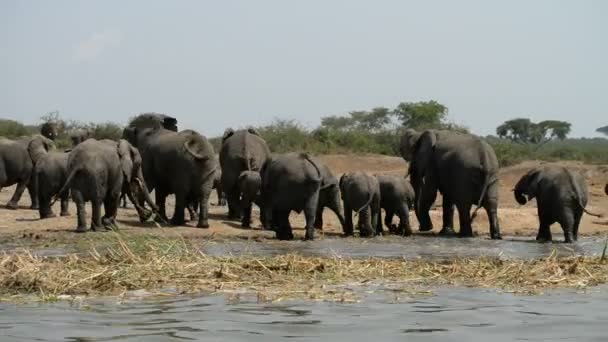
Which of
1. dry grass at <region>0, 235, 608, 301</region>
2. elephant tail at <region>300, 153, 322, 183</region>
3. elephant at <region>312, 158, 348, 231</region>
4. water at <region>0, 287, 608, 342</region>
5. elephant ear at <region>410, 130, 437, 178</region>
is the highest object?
elephant ear at <region>410, 130, 437, 178</region>

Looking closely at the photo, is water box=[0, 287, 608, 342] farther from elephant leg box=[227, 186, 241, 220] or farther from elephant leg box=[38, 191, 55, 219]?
elephant leg box=[227, 186, 241, 220]

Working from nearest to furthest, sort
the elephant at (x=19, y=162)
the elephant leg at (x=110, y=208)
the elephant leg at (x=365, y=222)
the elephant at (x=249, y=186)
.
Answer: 1. the elephant leg at (x=110, y=208)
2. the elephant leg at (x=365, y=222)
3. the elephant at (x=249, y=186)
4. the elephant at (x=19, y=162)

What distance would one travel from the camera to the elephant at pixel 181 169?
2062 cm

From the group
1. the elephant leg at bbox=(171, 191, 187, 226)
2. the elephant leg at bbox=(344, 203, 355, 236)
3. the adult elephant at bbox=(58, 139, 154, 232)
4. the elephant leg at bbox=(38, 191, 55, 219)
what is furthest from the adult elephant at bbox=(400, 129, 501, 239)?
the elephant leg at bbox=(38, 191, 55, 219)

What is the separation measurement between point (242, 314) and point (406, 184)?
1229cm

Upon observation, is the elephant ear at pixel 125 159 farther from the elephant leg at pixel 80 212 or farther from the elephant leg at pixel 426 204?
the elephant leg at pixel 426 204

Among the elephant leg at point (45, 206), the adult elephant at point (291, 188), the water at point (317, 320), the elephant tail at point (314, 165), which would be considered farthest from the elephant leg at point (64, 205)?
the water at point (317, 320)

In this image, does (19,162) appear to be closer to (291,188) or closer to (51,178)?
(51,178)

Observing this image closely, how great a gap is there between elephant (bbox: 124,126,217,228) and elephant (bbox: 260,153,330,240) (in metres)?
1.99

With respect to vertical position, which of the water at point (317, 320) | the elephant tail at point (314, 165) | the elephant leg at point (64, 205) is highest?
the elephant tail at point (314, 165)

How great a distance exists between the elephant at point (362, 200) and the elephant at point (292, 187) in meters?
0.98

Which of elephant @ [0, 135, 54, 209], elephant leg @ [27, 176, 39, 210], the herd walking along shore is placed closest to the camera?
the herd walking along shore

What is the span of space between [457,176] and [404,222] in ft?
4.93

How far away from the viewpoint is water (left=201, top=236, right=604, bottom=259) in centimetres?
1619
